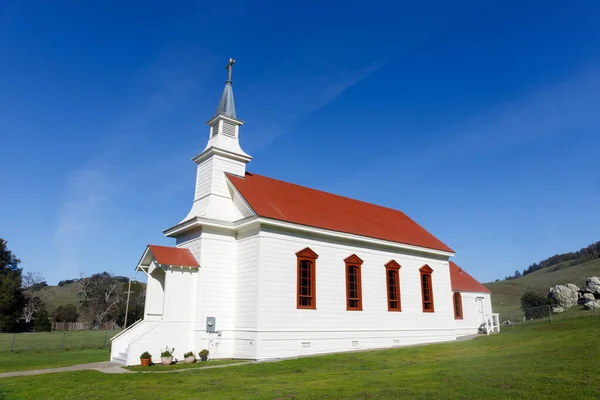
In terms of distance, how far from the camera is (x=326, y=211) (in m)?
24.9

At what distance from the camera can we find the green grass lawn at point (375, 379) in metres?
9.82

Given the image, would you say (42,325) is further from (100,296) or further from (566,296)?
(566,296)

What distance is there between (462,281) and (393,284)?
12.0 meters

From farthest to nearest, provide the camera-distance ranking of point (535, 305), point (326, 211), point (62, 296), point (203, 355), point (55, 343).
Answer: point (62, 296)
point (535, 305)
point (55, 343)
point (326, 211)
point (203, 355)

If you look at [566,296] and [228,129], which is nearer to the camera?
[228,129]

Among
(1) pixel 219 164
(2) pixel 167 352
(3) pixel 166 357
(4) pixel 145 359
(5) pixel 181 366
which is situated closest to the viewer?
(4) pixel 145 359

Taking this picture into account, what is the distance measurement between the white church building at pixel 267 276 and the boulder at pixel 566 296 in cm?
1825

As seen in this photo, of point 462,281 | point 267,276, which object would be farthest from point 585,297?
point 267,276

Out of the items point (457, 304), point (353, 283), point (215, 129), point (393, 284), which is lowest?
point (457, 304)

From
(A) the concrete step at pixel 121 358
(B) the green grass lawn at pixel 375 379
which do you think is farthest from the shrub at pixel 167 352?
(B) the green grass lawn at pixel 375 379

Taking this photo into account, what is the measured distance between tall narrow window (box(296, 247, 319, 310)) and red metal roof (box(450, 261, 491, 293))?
16401 mm

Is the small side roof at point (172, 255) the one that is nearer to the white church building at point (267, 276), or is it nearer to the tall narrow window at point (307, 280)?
the white church building at point (267, 276)

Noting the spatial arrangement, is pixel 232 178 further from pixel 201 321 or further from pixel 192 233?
pixel 201 321

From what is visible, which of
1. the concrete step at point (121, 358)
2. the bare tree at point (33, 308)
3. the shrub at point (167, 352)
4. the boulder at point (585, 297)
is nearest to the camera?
the shrub at point (167, 352)
